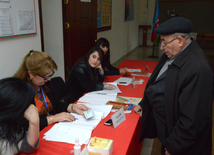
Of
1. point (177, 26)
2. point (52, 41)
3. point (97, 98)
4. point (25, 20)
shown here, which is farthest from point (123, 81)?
point (52, 41)

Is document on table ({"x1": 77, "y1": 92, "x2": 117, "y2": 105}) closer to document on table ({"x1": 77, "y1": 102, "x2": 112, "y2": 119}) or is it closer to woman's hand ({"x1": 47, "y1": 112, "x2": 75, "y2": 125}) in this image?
document on table ({"x1": 77, "y1": 102, "x2": 112, "y2": 119})

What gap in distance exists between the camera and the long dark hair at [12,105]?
0.98m

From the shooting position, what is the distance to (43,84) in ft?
5.54

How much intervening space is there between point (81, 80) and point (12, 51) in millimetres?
1090

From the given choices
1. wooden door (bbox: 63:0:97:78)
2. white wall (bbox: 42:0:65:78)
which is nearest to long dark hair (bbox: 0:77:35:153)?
wooden door (bbox: 63:0:97:78)

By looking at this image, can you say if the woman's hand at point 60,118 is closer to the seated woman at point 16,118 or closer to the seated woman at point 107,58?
the seated woman at point 16,118

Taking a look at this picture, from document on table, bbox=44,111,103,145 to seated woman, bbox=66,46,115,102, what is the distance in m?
0.67

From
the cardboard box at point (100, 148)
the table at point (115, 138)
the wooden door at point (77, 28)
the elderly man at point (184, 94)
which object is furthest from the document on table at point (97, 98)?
the wooden door at point (77, 28)

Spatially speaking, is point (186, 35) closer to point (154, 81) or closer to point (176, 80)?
point (176, 80)

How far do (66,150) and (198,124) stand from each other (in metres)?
0.78

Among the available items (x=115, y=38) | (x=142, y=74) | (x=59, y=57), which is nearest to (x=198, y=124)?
(x=142, y=74)

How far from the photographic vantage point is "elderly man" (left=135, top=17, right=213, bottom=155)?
1152 mm

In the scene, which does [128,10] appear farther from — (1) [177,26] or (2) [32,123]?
(2) [32,123]

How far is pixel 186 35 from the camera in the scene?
49.8 inches
